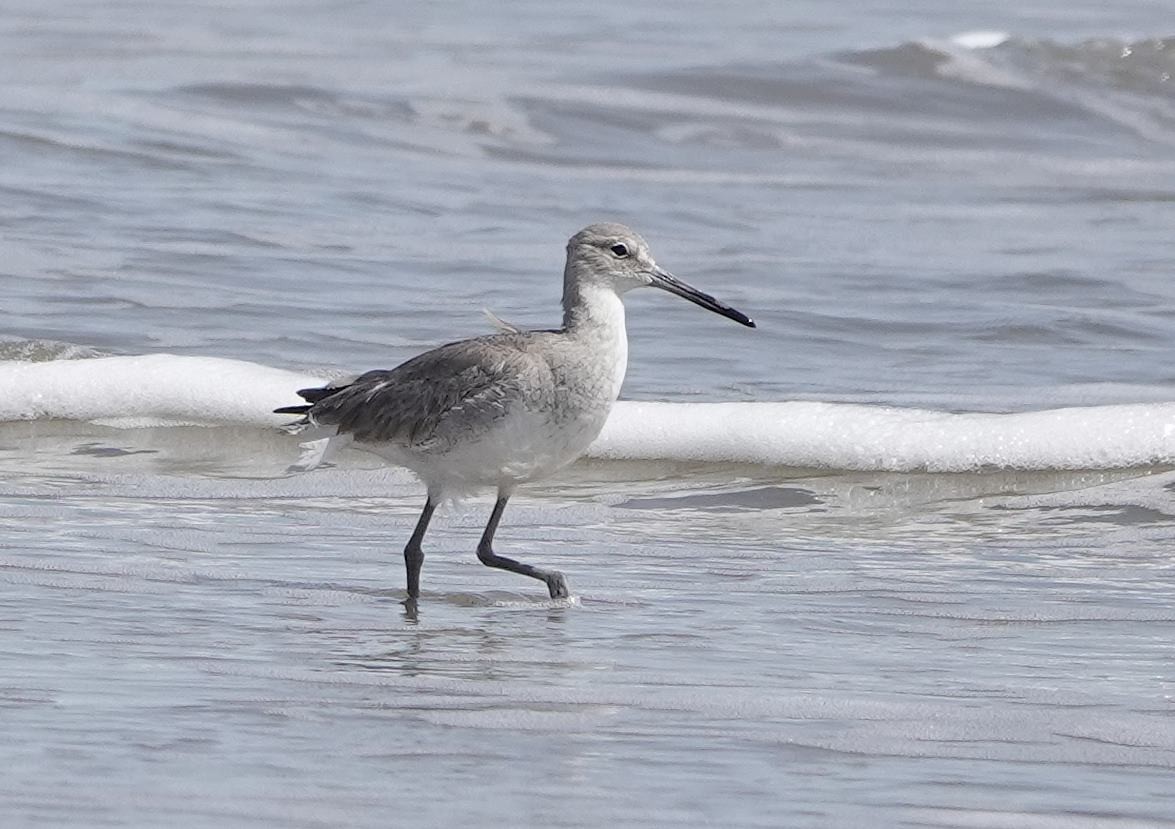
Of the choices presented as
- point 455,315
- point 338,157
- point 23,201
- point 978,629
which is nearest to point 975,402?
point 455,315

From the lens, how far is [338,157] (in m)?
16.0

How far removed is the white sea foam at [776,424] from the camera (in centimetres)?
835

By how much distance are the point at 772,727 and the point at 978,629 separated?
1207 mm

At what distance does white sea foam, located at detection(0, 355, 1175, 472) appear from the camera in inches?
329

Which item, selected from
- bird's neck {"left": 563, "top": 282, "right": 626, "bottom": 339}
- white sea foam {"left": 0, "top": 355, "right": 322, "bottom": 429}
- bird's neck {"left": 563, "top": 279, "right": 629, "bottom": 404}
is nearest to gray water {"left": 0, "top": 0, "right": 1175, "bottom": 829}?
white sea foam {"left": 0, "top": 355, "right": 322, "bottom": 429}

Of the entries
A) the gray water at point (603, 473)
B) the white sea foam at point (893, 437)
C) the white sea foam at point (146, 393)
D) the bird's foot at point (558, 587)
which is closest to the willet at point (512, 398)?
the bird's foot at point (558, 587)

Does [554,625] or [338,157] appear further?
[338,157]

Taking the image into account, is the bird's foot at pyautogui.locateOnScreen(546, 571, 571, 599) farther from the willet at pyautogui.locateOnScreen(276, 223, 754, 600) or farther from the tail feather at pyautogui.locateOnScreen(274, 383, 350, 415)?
the tail feather at pyautogui.locateOnScreen(274, 383, 350, 415)

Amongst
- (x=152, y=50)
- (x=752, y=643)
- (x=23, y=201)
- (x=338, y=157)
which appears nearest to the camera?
(x=752, y=643)

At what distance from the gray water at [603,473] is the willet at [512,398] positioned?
33cm

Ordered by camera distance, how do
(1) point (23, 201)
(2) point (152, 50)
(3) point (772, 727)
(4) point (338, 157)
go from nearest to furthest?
1. (3) point (772, 727)
2. (1) point (23, 201)
3. (4) point (338, 157)
4. (2) point (152, 50)

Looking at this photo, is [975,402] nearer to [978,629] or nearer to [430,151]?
[978,629]

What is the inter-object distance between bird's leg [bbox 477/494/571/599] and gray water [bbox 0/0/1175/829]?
0.07m

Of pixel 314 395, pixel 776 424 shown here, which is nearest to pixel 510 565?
pixel 314 395
